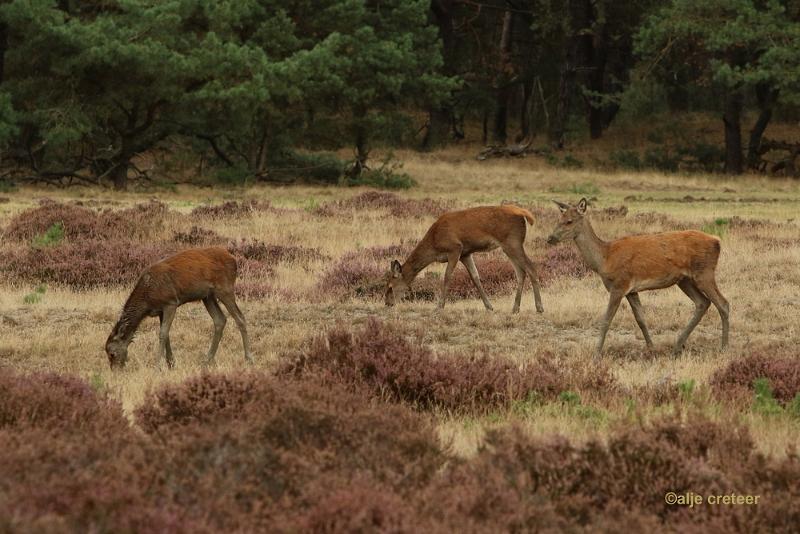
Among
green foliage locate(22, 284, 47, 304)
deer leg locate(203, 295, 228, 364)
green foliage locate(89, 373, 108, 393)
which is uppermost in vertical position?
green foliage locate(89, 373, 108, 393)

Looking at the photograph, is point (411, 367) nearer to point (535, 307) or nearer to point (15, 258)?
point (535, 307)

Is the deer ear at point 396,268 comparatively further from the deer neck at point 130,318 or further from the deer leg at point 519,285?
the deer neck at point 130,318


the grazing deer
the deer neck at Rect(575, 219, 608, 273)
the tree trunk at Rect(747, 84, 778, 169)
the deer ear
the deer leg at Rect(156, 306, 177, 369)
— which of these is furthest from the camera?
the tree trunk at Rect(747, 84, 778, 169)

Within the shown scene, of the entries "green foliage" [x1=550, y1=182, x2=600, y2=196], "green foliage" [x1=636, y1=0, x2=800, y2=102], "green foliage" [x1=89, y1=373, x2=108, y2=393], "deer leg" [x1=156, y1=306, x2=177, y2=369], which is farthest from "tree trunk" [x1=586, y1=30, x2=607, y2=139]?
"green foliage" [x1=89, y1=373, x2=108, y2=393]

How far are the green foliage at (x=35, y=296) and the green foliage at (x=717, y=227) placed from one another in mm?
11691

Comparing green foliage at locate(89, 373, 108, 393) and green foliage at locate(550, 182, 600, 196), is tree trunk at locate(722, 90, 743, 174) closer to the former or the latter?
green foliage at locate(550, 182, 600, 196)

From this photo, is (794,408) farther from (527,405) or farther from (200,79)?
(200,79)

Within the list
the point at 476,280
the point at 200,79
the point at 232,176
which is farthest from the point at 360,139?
the point at 476,280

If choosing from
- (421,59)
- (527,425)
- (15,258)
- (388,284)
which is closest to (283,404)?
(527,425)

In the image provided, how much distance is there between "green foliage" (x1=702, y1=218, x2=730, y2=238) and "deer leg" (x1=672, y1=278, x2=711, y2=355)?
→ 9.13 meters

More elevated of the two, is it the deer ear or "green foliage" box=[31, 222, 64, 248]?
the deer ear

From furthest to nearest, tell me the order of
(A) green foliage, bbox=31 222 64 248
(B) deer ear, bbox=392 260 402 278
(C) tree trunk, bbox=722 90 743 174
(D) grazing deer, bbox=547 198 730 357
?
(C) tree trunk, bbox=722 90 743 174 < (A) green foliage, bbox=31 222 64 248 < (B) deer ear, bbox=392 260 402 278 < (D) grazing deer, bbox=547 198 730 357

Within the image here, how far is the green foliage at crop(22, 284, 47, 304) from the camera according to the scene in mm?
14420

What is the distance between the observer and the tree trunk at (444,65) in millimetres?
46000
